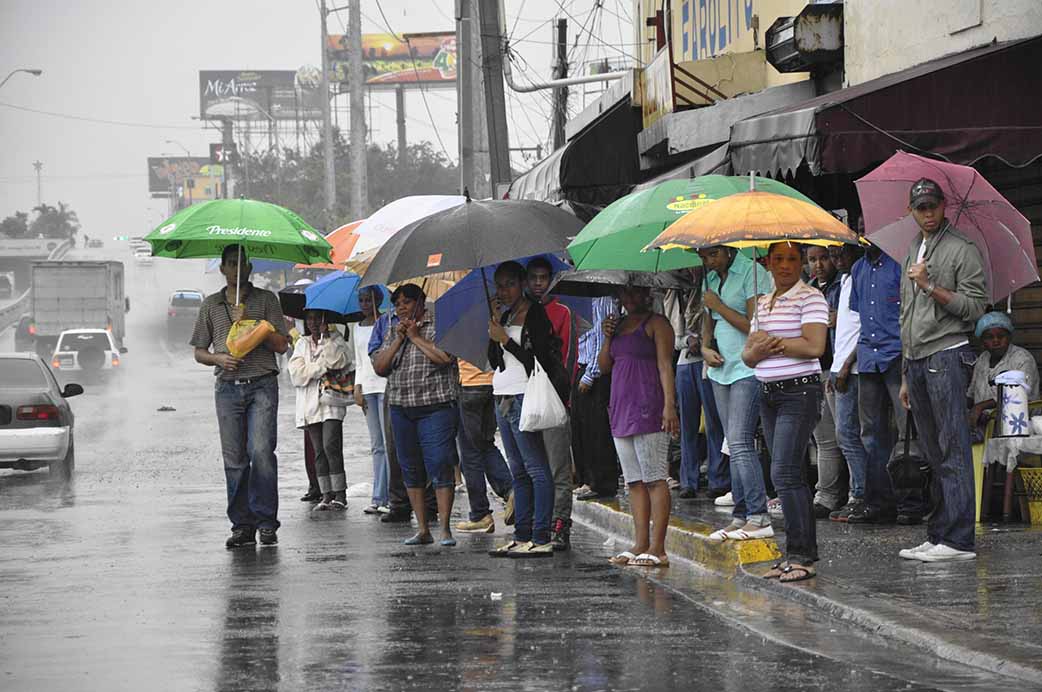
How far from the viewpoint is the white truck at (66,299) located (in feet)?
180

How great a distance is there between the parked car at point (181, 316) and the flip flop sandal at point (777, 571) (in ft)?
194

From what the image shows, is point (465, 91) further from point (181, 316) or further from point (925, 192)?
point (181, 316)

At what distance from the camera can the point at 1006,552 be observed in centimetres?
1030

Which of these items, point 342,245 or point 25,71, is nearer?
point 342,245

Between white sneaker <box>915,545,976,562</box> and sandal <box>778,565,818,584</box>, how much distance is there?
2.74 ft

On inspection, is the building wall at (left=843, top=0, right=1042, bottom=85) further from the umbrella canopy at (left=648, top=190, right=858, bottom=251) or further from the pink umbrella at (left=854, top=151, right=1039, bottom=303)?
the umbrella canopy at (left=648, top=190, right=858, bottom=251)

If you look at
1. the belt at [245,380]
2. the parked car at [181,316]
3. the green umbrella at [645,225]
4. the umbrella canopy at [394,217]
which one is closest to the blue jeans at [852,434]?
the green umbrella at [645,225]

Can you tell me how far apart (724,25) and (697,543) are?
32.0 ft

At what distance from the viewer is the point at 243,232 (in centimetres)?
1227

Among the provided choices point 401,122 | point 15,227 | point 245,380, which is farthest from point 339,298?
point 15,227

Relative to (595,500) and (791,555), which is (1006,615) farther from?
(595,500)

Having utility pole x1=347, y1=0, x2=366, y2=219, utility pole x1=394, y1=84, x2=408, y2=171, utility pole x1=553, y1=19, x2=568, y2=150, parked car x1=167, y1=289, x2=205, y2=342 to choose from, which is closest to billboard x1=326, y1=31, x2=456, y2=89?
utility pole x1=394, y1=84, x2=408, y2=171

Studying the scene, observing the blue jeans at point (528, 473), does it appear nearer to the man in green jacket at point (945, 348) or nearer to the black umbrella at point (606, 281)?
the black umbrella at point (606, 281)

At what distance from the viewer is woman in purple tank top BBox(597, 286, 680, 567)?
1060cm
